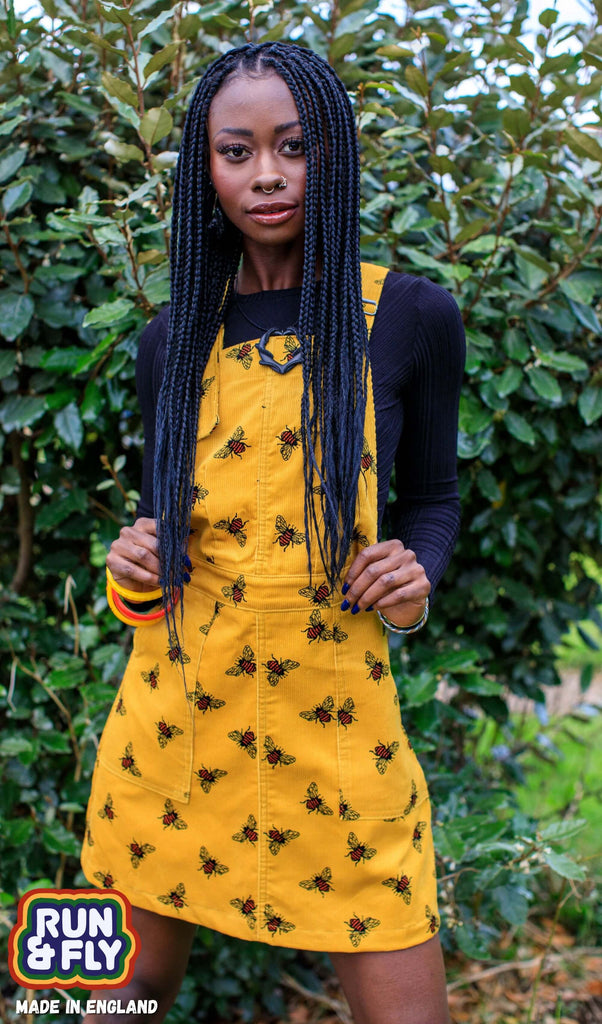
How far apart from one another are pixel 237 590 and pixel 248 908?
0.50 m

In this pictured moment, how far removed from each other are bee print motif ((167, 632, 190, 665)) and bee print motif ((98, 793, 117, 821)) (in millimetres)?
281

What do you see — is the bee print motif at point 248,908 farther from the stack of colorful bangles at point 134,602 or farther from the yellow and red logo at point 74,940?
the stack of colorful bangles at point 134,602

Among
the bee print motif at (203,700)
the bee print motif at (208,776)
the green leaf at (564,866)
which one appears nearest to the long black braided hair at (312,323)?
the bee print motif at (203,700)

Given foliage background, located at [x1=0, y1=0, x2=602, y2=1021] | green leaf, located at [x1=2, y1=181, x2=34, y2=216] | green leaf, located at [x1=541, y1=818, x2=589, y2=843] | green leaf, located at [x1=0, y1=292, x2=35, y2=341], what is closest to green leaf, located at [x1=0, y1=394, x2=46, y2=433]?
foliage background, located at [x1=0, y1=0, x2=602, y2=1021]

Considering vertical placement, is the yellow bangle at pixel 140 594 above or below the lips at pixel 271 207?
below

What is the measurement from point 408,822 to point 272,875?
0.23 meters

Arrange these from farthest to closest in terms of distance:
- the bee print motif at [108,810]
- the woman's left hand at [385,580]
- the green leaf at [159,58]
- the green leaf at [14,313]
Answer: the green leaf at [14,313] → the green leaf at [159,58] → the bee print motif at [108,810] → the woman's left hand at [385,580]

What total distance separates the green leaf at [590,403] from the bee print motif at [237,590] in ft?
3.28

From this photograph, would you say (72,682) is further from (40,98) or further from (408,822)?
(40,98)

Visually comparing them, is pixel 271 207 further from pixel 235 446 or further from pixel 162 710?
pixel 162 710

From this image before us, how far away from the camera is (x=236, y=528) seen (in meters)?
1.35

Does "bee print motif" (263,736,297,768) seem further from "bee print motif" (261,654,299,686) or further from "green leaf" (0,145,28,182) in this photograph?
"green leaf" (0,145,28,182)

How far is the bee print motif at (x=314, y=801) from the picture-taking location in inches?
52.9

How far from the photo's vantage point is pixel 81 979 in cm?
155
